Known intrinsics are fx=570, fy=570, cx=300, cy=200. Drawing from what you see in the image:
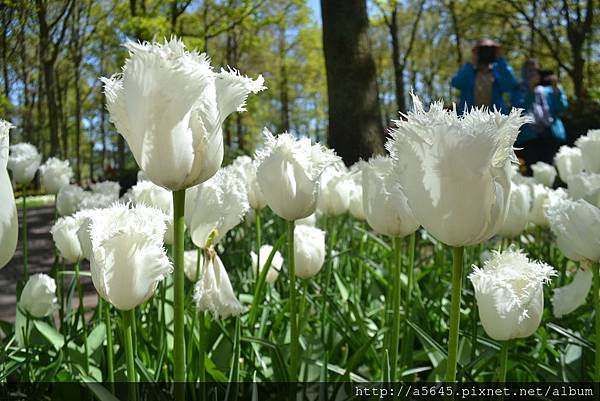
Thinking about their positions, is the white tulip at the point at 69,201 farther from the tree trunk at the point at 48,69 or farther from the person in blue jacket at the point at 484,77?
the person in blue jacket at the point at 484,77

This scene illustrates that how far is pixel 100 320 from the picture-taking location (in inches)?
83.1

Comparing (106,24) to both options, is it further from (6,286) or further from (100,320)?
(100,320)

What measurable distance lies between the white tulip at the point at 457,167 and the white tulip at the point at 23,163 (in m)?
2.15

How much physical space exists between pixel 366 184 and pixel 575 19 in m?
19.9

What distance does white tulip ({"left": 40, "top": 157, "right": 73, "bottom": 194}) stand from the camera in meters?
2.71

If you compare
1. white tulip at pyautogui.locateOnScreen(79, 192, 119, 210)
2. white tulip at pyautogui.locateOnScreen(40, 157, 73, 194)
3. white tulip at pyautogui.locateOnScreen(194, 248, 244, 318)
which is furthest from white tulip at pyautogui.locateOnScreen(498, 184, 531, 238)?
white tulip at pyautogui.locateOnScreen(40, 157, 73, 194)

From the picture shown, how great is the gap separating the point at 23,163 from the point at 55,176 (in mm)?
193

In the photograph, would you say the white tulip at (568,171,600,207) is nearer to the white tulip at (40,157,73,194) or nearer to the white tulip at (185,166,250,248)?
the white tulip at (185,166,250,248)

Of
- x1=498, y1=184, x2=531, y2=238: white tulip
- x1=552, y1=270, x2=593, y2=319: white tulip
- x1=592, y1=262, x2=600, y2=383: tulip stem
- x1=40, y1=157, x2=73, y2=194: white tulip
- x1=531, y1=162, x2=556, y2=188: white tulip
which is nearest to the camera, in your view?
x1=592, y1=262, x2=600, y2=383: tulip stem

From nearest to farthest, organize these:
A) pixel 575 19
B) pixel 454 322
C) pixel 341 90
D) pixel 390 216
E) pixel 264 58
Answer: pixel 454 322
pixel 390 216
pixel 341 90
pixel 575 19
pixel 264 58

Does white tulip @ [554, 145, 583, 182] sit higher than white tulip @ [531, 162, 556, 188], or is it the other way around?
white tulip @ [554, 145, 583, 182]

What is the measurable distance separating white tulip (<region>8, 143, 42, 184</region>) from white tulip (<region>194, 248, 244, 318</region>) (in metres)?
1.56

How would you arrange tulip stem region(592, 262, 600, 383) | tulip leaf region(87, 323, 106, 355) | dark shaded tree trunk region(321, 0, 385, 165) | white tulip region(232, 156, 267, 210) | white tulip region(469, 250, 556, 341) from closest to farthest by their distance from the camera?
white tulip region(469, 250, 556, 341)
tulip stem region(592, 262, 600, 383)
tulip leaf region(87, 323, 106, 355)
white tulip region(232, 156, 267, 210)
dark shaded tree trunk region(321, 0, 385, 165)

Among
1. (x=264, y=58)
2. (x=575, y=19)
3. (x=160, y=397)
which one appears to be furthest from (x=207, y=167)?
(x=264, y=58)
